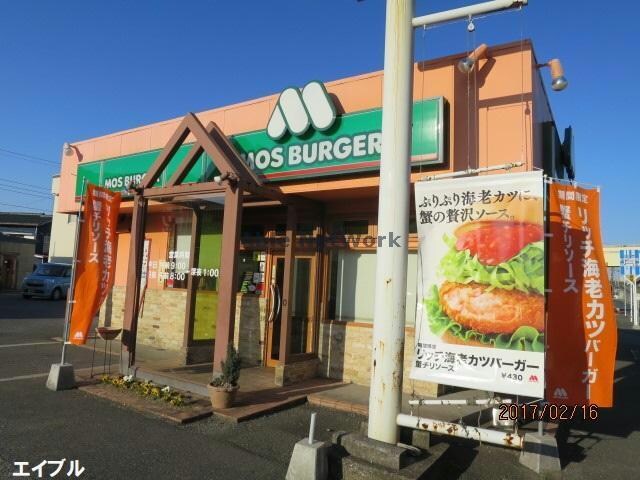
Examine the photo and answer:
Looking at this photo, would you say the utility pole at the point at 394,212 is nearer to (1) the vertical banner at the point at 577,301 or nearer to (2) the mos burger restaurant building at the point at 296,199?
(1) the vertical banner at the point at 577,301

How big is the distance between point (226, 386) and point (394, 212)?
3427 millimetres

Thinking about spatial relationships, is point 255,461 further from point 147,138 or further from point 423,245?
point 147,138

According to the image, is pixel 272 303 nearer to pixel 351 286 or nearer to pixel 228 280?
pixel 351 286

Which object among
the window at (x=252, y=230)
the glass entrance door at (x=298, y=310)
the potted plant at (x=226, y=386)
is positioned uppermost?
the window at (x=252, y=230)

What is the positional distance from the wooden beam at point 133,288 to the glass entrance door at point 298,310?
92.7 inches

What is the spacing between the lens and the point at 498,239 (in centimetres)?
445

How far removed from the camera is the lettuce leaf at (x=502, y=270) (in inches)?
168

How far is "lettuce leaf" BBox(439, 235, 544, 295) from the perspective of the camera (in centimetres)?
427

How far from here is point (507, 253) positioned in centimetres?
441

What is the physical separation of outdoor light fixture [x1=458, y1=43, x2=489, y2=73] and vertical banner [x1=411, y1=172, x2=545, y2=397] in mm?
2628

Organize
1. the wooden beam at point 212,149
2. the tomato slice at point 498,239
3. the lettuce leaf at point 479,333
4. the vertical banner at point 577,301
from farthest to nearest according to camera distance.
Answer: the wooden beam at point 212,149 → the vertical banner at point 577,301 → the tomato slice at point 498,239 → the lettuce leaf at point 479,333

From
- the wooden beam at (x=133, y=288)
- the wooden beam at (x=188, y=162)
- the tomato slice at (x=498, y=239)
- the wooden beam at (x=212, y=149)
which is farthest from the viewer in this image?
the wooden beam at (x=133, y=288)

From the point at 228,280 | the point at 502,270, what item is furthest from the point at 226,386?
the point at 502,270

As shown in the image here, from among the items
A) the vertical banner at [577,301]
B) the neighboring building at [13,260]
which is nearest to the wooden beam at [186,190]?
the vertical banner at [577,301]
